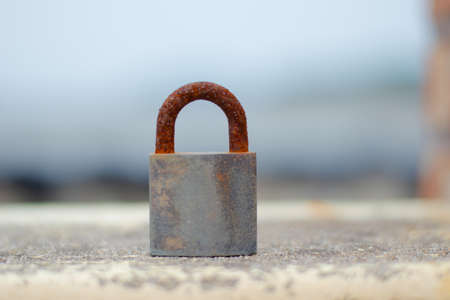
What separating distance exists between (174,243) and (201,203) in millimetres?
100

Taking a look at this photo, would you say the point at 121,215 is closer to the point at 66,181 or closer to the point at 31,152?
the point at 66,181

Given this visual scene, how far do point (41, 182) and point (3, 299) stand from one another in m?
11.6

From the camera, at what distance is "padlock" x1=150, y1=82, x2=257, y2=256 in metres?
1.27

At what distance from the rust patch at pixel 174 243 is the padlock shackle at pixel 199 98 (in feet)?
0.63

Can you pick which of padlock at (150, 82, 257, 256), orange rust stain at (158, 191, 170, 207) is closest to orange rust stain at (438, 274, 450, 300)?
padlock at (150, 82, 257, 256)

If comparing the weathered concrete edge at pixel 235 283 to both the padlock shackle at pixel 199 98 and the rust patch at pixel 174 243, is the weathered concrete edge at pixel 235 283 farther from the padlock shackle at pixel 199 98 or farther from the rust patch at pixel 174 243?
the padlock shackle at pixel 199 98

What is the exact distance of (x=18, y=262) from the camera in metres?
1.23

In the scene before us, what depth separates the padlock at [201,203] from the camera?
1.27 m

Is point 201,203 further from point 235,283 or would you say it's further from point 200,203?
point 235,283

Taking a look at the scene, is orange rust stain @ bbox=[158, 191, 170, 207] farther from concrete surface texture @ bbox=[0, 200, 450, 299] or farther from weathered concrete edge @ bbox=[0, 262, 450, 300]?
weathered concrete edge @ bbox=[0, 262, 450, 300]

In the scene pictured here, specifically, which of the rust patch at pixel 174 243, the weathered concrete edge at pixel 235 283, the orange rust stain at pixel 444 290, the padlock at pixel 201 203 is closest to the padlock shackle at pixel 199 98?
the padlock at pixel 201 203

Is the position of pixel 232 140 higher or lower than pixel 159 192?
higher

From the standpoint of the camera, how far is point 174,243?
128 centimetres

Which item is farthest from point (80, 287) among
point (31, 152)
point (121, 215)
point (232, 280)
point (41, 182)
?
point (31, 152)
